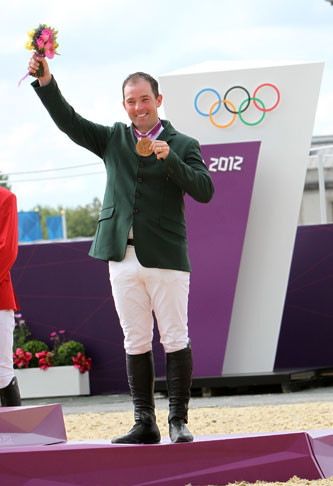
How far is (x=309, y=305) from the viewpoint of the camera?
9359mm

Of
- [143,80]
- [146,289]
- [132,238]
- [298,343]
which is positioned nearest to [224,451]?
[146,289]

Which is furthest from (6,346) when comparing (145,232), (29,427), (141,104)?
(141,104)

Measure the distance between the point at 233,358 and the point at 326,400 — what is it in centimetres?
152

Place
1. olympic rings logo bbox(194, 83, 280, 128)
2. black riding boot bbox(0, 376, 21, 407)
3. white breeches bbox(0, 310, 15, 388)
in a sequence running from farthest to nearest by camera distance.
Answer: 1. olympic rings logo bbox(194, 83, 280, 128)
2. black riding boot bbox(0, 376, 21, 407)
3. white breeches bbox(0, 310, 15, 388)

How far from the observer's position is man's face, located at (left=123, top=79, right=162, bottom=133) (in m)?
3.49

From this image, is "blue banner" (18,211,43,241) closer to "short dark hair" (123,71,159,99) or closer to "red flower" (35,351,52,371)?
"red flower" (35,351,52,371)

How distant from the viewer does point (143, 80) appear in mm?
3512

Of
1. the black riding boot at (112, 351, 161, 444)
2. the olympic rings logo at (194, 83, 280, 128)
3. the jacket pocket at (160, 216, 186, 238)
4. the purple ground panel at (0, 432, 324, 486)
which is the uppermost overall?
the olympic rings logo at (194, 83, 280, 128)

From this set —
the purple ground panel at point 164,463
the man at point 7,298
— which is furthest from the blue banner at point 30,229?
the purple ground panel at point 164,463

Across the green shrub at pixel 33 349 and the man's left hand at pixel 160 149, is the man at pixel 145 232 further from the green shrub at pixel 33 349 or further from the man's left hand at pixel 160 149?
the green shrub at pixel 33 349

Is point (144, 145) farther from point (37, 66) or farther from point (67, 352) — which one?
point (67, 352)

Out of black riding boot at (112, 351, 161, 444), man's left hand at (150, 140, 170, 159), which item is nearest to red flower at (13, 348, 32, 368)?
black riding boot at (112, 351, 161, 444)

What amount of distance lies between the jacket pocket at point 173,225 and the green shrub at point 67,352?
6.16m

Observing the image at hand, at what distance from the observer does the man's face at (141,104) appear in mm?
3492
